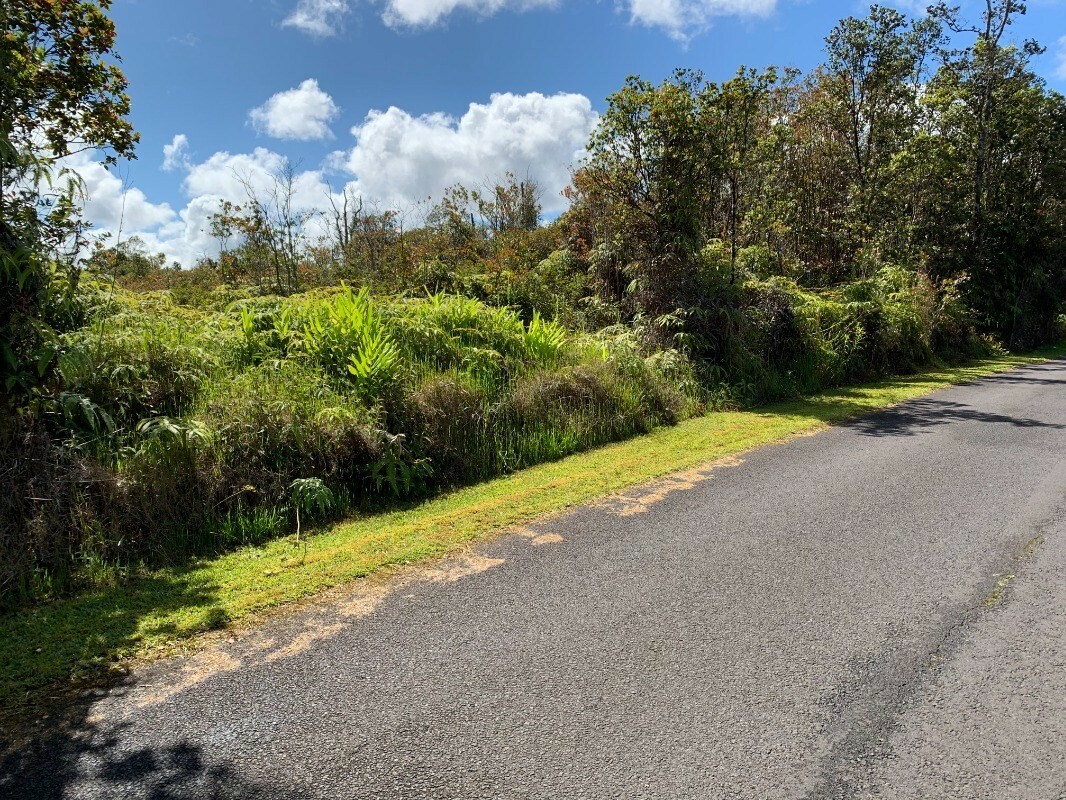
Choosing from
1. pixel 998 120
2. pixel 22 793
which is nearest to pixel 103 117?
pixel 22 793

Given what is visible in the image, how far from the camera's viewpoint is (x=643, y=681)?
297cm

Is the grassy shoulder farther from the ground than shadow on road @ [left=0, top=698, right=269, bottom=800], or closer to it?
farther from the ground

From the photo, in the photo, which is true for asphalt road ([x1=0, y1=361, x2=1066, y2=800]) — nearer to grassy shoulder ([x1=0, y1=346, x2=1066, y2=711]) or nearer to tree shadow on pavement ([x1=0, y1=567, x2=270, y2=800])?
tree shadow on pavement ([x1=0, y1=567, x2=270, y2=800])

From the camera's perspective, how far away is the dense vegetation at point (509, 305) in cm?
490

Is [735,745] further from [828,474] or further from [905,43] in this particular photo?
[905,43]

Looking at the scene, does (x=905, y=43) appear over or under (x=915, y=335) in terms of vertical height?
over

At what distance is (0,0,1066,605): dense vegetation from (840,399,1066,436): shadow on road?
6.97 feet

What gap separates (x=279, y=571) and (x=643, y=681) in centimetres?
280

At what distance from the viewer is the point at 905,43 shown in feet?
65.2

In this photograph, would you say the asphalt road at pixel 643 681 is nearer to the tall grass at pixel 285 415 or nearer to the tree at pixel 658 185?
the tall grass at pixel 285 415

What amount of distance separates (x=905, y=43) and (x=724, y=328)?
51.7 feet

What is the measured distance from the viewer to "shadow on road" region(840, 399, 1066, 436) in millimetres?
8680

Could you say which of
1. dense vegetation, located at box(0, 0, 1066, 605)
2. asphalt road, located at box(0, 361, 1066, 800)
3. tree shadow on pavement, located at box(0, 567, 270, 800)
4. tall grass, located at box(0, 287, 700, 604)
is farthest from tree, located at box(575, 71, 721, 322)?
tree shadow on pavement, located at box(0, 567, 270, 800)

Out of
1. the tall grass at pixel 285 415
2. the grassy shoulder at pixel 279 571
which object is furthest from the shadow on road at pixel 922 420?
the tall grass at pixel 285 415
